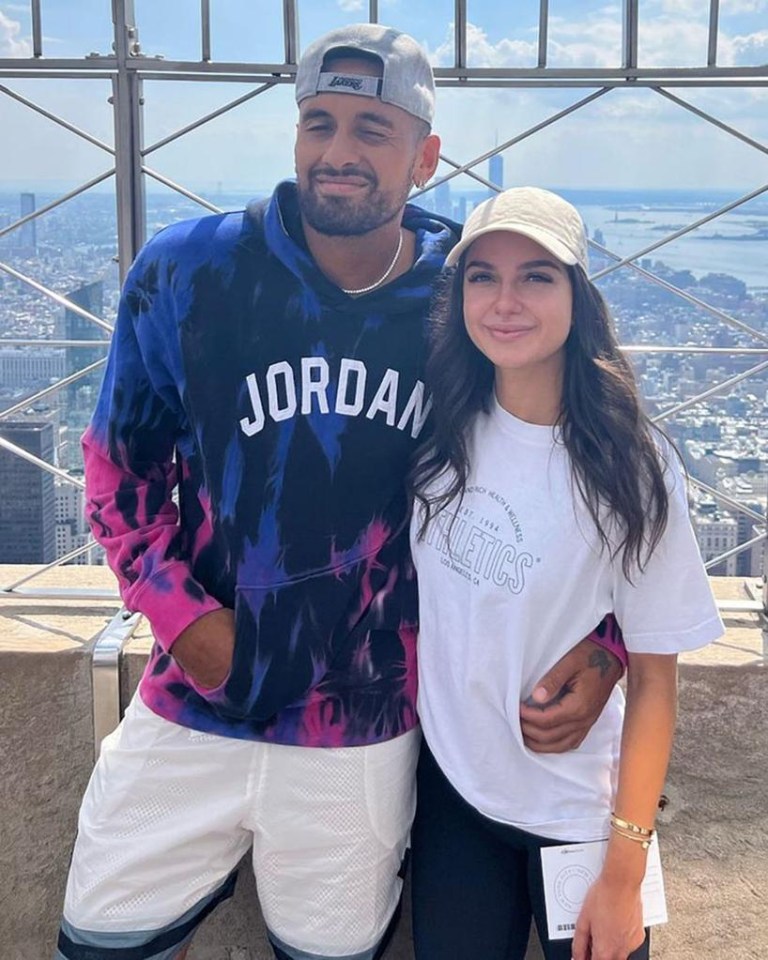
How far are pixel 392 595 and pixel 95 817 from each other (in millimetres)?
659

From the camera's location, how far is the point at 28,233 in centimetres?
269

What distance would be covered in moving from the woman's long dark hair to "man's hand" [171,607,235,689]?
37cm

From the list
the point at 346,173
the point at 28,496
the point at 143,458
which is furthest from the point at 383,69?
the point at 28,496

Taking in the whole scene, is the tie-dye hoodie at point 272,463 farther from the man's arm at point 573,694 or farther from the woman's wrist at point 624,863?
the woman's wrist at point 624,863

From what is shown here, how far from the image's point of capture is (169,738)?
1848 mm

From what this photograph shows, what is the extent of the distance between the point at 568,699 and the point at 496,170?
4.65ft

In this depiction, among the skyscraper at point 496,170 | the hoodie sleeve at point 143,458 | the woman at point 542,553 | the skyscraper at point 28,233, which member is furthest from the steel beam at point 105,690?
the skyscraper at point 496,170

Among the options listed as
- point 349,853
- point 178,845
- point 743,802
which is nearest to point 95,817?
point 178,845

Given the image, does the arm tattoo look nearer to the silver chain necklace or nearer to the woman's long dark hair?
the woman's long dark hair

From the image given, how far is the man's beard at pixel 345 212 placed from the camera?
1.74 m

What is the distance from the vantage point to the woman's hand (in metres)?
1.67

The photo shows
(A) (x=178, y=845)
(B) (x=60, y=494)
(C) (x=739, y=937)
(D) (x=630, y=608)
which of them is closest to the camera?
(D) (x=630, y=608)

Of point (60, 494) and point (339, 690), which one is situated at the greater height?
point (60, 494)

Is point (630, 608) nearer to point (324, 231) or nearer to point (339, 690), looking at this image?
point (339, 690)
